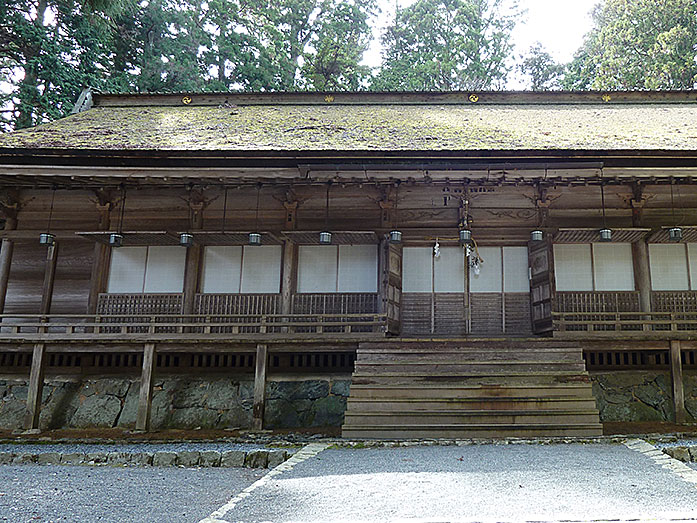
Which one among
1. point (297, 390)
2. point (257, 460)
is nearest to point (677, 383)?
point (297, 390)

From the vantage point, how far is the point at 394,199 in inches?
453

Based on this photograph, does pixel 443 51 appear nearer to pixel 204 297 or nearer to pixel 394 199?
pixel 394 199

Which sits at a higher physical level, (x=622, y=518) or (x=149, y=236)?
(x=149, y=236)

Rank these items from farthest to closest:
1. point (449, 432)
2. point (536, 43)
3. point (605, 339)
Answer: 1. point (536, 43)
2. point (605, 339)
3. point (449, 432)

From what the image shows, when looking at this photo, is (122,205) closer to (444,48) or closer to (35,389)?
(35,389)

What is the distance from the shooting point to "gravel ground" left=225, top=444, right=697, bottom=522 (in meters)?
4.54

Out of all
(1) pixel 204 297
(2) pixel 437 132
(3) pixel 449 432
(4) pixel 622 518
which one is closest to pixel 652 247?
(2) pixel 437 132

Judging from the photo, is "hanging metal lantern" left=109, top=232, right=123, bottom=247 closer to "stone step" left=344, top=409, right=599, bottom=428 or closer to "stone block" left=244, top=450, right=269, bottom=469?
"stone block" left=244, top=450, right=269, bottom=469

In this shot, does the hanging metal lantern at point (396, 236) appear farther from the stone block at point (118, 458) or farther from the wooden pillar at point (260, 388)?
the stone block at point (118, 458)

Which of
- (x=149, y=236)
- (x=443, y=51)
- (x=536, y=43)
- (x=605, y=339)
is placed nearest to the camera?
(x=605, y=339)

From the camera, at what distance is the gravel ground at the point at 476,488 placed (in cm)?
454

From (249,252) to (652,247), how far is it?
29.2ft

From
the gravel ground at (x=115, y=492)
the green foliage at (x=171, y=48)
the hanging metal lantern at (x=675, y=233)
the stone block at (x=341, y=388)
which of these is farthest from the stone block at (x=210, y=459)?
the green foliage at (x=171, y=48)

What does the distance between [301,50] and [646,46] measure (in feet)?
58.5
